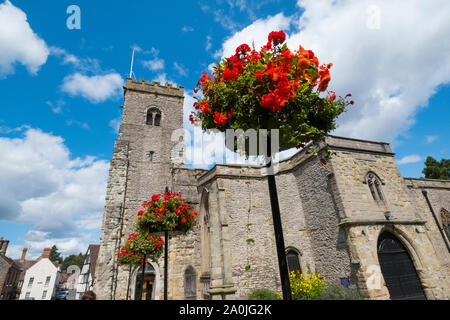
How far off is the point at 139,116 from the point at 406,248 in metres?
20.7

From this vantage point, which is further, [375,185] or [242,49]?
[375,185]

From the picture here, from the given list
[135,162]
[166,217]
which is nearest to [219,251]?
[166,217]

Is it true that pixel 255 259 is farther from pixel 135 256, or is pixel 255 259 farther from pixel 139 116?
pixel 139 116

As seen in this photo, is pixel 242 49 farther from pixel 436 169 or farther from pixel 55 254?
pixel 55 254

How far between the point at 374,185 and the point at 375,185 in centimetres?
12

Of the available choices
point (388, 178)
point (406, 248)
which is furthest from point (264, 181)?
point (406, 248)

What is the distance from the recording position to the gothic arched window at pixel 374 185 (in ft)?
37.2

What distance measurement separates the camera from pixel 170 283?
13.3 metres

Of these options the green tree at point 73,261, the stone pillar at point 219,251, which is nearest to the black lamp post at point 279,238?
the stone pillar at point 219,251

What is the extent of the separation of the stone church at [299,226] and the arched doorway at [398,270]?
43mm

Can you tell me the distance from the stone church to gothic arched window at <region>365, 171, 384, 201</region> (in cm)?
6

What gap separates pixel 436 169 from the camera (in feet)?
87.8

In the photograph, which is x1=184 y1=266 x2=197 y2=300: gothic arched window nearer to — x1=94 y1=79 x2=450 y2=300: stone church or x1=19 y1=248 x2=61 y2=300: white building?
x1=94 y1=79 x2=450 y2=300: stone church

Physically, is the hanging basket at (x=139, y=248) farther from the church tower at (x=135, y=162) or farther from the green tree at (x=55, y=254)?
the green tree at (x=55, y=254)
